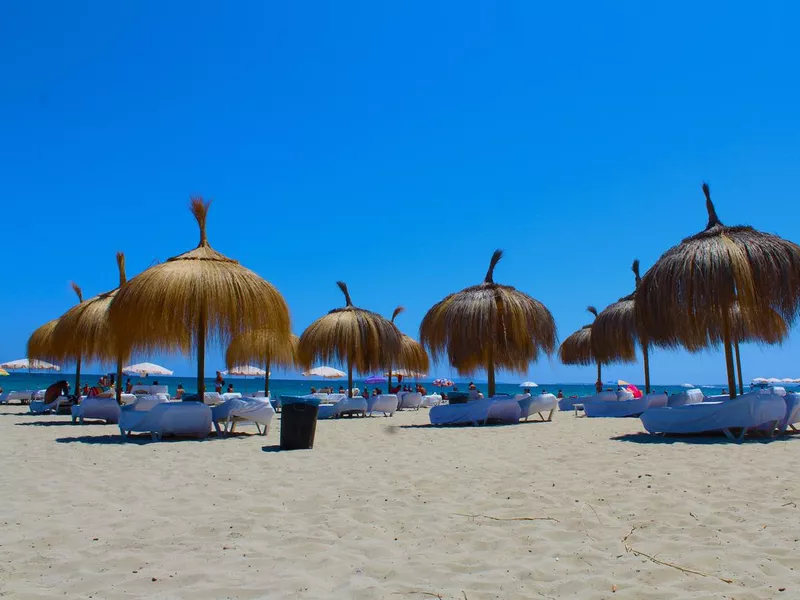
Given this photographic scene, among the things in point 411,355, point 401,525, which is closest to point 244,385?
point 411,355

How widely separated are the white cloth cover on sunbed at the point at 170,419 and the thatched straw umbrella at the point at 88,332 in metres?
4.70

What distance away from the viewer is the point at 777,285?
8.64 m

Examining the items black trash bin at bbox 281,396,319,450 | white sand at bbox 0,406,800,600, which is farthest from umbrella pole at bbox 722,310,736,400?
black trash bin at bbox 281,396,319,450

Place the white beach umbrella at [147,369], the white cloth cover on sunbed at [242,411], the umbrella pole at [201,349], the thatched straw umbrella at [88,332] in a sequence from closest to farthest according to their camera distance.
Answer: the white cloth cover on sunbed at [242,411]
the umbrella pole at [201,349]
the thatched straw umbrella at [88,332]
the white beach umbrella at [147,369]

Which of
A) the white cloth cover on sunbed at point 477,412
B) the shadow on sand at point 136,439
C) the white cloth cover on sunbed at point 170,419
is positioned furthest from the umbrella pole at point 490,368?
the white cloth cover on sunbed at point 170,419

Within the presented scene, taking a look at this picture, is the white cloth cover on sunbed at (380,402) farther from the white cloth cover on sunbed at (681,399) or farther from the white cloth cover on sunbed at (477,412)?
the white cloth cover on sunbed at (681,399)

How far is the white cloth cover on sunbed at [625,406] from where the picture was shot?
44.7 feet

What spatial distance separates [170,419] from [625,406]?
33.7ft

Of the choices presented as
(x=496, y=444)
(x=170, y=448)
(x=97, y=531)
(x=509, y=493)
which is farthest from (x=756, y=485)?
(x=170, y=448)

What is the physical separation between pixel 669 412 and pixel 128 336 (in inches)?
337

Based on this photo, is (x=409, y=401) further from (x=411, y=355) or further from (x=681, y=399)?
(x=681, y=399)

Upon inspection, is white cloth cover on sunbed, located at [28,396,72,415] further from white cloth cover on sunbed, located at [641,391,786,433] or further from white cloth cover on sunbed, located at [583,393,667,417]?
white cloth cover on sunbed, located at [641,391,786,433]

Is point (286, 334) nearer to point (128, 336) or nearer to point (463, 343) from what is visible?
point (128, 336)

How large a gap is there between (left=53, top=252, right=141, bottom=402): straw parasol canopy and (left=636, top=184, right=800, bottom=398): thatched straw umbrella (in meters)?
10.7
